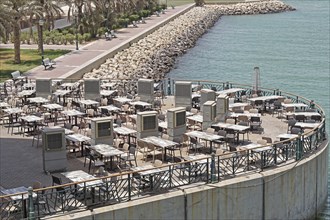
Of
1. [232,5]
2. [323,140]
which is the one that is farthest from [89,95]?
[232,5]

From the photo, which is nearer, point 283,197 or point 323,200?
point 283,197

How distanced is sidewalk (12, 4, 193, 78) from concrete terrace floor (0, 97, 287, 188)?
16167mm

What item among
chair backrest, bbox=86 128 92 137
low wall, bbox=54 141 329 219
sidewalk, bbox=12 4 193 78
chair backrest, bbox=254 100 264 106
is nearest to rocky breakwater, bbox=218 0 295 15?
sidewalk, bbox=12 4 193 78

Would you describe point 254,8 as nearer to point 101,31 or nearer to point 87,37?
point 101,31

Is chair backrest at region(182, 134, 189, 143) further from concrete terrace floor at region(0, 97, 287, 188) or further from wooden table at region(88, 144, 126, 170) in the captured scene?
wooden table at region(88, 144, 126, 170)

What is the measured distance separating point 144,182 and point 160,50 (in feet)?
150

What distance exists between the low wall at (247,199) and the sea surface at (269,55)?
8.04ft

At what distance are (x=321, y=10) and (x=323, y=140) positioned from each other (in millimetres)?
108504

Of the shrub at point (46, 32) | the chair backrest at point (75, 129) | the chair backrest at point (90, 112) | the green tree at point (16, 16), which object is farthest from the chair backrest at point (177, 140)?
the shrub at point (46, 32)

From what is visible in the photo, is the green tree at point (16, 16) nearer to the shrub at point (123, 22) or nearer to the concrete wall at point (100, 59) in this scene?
the concrete wall at point (100, 59)

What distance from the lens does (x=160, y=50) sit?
212 ft

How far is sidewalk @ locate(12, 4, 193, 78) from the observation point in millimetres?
43938

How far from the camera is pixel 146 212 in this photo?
61.6ft

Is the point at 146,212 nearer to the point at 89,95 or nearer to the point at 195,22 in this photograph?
the point at 89,95
